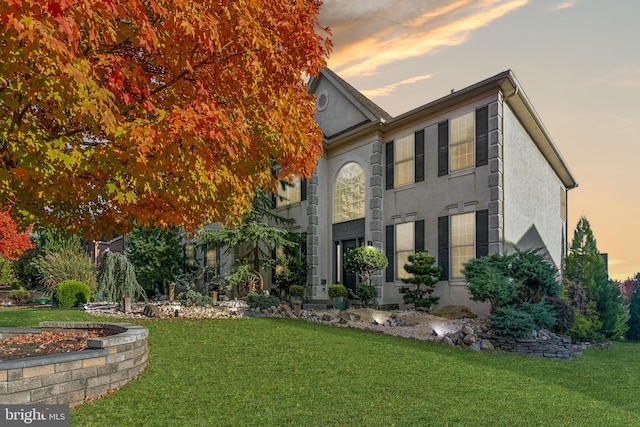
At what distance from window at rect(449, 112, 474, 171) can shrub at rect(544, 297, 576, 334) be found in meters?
5.73

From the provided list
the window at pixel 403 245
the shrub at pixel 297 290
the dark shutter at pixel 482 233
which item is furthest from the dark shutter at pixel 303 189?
the dark shutter at pixel 482 233

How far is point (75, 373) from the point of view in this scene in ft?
19.3

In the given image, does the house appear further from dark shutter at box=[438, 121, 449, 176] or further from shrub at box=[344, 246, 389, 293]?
shrub at box=[344, 246, 389, 293]

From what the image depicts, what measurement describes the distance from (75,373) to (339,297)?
13.1 metres

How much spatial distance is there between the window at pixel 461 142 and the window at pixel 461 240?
182 centimetres

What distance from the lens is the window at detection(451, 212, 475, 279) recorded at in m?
16.0

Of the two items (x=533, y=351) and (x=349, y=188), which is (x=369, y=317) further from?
(x=349, y=188)

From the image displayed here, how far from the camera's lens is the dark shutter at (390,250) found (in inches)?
731

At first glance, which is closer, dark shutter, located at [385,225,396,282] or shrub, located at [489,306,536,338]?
shrub, located at [489,306,536,338]

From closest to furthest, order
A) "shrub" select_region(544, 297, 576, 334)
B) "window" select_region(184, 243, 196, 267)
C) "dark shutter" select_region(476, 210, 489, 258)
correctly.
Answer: "shrub" select_region(544, 297, 576, 334) → "dark shutter" select_region(476, 210, 489, 258) → "window" select_region(184, 243, 196, 267)

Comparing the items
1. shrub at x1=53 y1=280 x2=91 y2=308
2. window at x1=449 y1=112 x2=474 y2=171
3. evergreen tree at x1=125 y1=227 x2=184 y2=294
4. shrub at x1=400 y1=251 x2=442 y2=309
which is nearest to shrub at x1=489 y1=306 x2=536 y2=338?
shrub at x1=400 y1=251 x2=442 y2=309

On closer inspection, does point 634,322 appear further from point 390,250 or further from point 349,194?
point 349,194

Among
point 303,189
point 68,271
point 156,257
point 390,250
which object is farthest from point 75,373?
point 156,257

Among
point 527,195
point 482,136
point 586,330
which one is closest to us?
point 586,330
